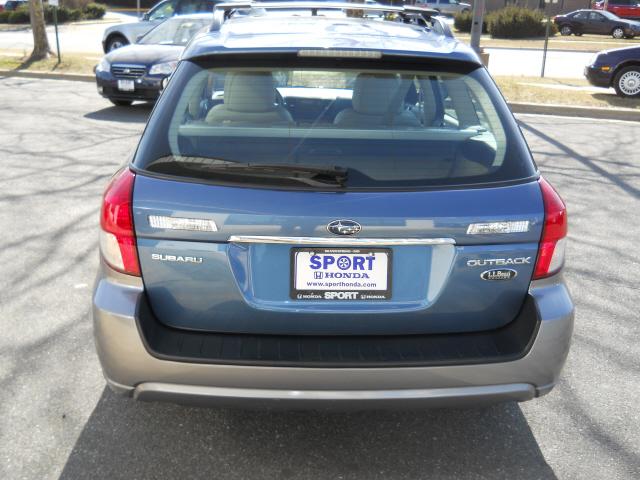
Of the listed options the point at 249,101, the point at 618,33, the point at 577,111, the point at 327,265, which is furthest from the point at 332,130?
the point at 618,33

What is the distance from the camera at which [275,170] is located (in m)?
2.80

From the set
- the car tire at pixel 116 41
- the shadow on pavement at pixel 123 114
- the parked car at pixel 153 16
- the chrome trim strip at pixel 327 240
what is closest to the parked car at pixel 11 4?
the car tire at pixel 116 41

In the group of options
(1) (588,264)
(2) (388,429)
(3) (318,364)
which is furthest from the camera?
(1) (588,264)

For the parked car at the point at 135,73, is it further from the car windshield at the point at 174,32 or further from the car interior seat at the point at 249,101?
the car interior seat at the point at 249,101

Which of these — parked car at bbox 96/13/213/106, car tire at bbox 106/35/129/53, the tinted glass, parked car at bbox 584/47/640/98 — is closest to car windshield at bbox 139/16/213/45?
parked car at bbox 96/13/213/106

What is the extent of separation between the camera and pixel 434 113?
11.3 ft

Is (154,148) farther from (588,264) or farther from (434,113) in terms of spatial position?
(588,264)

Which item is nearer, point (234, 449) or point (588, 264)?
point (234, 449)

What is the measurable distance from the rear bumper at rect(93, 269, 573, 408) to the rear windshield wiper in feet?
1.65

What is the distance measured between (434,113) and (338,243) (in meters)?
1.03

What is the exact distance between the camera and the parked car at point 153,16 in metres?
18.7

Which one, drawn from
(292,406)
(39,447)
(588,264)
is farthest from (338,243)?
(588,264)

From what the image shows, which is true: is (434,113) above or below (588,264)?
above

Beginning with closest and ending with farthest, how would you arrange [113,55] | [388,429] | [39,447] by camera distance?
[39,447] < [388,429] < [113,55]
